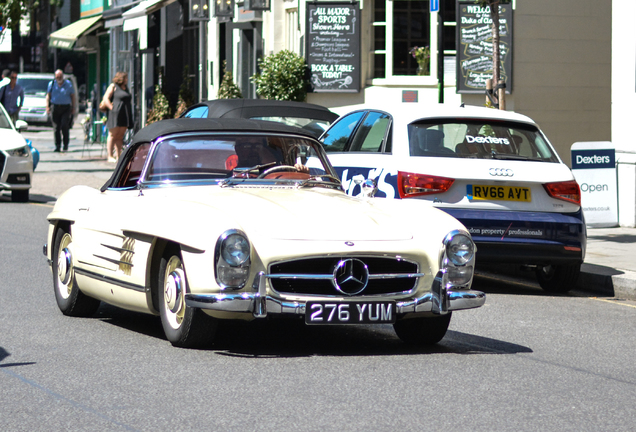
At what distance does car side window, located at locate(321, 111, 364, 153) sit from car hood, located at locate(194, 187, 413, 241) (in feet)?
11.4

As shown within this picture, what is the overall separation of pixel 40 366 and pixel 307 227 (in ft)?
5.39

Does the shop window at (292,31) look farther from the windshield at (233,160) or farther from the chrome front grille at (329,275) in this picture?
the chrome front grille at (329,275)

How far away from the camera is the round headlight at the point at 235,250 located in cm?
636

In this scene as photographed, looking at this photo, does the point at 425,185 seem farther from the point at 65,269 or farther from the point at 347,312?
the point at 347,312

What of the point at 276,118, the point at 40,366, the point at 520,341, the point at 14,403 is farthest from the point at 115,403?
the point at 276,118

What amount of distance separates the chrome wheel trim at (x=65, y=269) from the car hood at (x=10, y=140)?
31.2 ft

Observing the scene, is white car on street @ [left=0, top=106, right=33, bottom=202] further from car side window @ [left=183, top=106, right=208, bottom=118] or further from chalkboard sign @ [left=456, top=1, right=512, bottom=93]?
chalkboard sign @ [left=456, top=1, right=512, bottom=93]

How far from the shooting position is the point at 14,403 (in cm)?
554

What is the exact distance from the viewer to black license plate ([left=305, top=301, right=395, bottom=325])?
641 cm

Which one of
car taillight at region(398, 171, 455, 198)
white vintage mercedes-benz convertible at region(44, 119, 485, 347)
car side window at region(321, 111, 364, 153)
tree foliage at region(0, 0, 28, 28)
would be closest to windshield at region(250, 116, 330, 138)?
car side window at region(321, 111, 364, 153)

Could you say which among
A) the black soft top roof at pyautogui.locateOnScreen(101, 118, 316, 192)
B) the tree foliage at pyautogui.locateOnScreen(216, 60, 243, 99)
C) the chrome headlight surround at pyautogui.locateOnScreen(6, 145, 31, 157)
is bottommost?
the chrome headlight surround at pyautogui.locateOnScreen(6, 145, 31, 157)

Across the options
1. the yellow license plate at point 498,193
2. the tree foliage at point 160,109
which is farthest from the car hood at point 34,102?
the yellow license plate at point 498,193

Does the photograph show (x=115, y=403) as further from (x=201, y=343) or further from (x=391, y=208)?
(x=391, y=208)

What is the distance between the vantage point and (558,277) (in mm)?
10133
